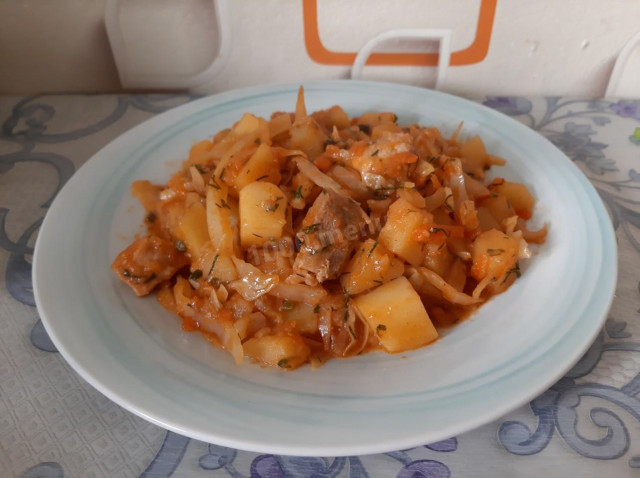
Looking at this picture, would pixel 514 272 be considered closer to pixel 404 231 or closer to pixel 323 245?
pixel 404 231

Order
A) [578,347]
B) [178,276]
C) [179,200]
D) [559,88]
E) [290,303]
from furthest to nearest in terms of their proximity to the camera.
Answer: [559,88] < [179,200] < [178,276] < [290,303] < [578,347]

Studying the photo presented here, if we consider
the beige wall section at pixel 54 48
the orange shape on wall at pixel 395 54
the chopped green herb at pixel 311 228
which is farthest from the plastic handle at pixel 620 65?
the beige wall section at pixel 54 48

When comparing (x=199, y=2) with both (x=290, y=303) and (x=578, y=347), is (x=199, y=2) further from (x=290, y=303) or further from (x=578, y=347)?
(x=578, y=347)

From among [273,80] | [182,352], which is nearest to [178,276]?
[182,352]

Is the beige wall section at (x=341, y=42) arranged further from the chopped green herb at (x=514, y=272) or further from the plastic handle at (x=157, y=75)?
the chopped green herb at (x=514, y=272)

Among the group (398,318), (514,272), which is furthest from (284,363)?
(514,272)
